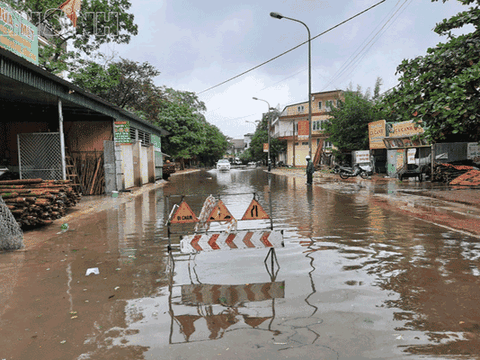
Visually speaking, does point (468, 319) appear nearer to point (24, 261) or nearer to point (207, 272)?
point (207, 272)

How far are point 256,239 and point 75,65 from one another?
26.3 meters

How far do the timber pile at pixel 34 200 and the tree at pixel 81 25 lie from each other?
681 inches

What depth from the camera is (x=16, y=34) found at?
12.5m

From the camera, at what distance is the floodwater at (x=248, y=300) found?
3355 millimetres

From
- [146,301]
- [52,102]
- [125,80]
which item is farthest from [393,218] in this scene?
[125,80]

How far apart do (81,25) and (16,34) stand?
1751 cm

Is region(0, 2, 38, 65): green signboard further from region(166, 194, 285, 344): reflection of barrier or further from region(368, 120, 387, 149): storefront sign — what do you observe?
region(368, 120, 387, 149): storefront sign

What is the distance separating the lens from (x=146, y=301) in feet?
14.8

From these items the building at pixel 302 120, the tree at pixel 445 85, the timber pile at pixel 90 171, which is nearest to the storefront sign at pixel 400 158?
the tree at pixel 445 85

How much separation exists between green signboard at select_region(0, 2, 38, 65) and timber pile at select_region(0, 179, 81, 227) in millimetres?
4844

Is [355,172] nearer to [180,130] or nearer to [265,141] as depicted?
[180,130]

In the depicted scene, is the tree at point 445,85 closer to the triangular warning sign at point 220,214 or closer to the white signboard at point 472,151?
the white signboard at point 472,151

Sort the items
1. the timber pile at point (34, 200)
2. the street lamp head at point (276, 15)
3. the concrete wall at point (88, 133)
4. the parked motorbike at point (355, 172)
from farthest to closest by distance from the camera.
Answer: the parked motorbike at point (355, 172), the street lamp head at point (276, 15), the concrete wall at point (88, 133), the timber pile at point (34, 200)

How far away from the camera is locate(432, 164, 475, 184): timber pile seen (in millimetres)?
19203
